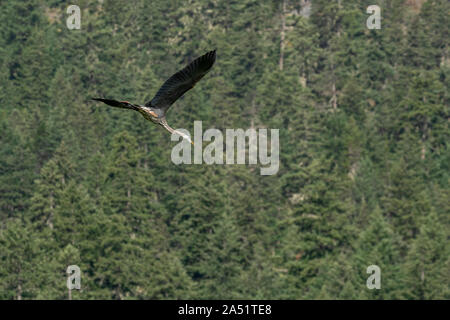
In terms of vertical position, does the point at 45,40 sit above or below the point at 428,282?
above

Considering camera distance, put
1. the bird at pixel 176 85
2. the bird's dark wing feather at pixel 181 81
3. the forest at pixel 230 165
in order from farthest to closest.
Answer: the forest at pixel 230 165 → the bird's dark wing feather at pixel 181 81 → the bird at pixel 176 85

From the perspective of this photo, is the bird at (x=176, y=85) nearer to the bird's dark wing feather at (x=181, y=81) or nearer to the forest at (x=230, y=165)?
the bird's dark wing feather at (x=181, y=81)
